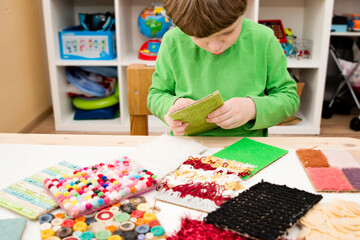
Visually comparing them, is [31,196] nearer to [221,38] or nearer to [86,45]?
[221,38]

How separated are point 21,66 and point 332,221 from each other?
2.18m

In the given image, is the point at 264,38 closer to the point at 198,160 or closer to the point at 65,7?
the point at 198,160

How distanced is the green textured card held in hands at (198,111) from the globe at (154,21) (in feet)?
4.70

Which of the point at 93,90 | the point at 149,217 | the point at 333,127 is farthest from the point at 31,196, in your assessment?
the point at 333,127

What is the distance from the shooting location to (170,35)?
1048mm

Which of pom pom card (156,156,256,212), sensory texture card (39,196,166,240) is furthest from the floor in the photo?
sensory texture card (39,196,166,240)

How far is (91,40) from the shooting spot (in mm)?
2227

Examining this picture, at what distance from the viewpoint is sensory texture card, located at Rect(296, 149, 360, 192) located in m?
0.65

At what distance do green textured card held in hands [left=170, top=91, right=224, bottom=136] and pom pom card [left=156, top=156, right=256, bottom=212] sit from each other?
4.1 inches

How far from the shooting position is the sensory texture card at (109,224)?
1.69 feet

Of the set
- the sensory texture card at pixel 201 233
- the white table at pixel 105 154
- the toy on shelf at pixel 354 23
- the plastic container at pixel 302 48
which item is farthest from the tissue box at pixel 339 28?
the sensory texture card at pixel 201 233

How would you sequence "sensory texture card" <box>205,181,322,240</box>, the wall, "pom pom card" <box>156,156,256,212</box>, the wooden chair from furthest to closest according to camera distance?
the wall < the wooden chair < "pom pom card" <box>156,156,256,212</box> < "sensory texture card" <box>205,181,322,240</box>

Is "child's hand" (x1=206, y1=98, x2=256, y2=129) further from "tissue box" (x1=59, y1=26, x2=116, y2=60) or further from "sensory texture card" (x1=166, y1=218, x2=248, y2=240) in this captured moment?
"tissue box" (x1=59, y1=26, x2=116, y2=60)

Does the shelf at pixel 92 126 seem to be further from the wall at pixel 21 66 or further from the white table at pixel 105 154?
the white table at pixel 105 154
